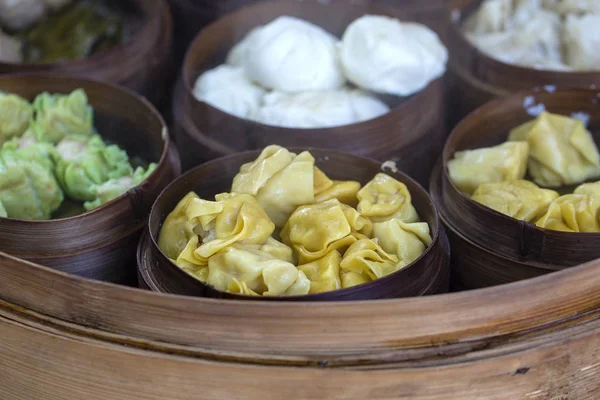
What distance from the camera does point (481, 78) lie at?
299 centimetres

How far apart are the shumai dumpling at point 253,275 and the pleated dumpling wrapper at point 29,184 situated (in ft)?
2.63

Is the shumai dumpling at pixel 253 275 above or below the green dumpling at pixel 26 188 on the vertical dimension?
above

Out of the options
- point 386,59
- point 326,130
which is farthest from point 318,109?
point 386,59

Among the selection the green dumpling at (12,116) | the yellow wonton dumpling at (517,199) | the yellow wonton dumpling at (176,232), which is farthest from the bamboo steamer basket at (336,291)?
the green dumpling at (12,116)

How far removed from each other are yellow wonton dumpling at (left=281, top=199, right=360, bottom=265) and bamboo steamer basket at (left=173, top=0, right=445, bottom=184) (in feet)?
1.65

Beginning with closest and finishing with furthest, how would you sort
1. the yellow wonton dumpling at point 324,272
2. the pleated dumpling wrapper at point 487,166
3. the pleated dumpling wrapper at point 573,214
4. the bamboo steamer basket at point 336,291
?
the bamboo steamer basket at point 336,291 → the yellow wonton dumpling at point 324,272 → the pleated dumpling wrapper at point 573,214 → the pleated dumpling wrapper at point 487,166

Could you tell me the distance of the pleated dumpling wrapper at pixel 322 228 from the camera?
77.8 inches

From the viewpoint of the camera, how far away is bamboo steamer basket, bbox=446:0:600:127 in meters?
2.77

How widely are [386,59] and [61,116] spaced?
50.0 inches

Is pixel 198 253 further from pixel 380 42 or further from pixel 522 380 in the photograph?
pixel 380 42

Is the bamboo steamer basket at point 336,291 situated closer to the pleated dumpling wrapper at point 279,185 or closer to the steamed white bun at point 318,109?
the pleated dumpling wrapper at point 279,185

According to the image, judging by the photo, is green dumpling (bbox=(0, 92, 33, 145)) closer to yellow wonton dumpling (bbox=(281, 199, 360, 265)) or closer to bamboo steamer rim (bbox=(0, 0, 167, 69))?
bamboo steamer rim (bbox=(0, 0, 167, 69))

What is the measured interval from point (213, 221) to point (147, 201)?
1.20 ft

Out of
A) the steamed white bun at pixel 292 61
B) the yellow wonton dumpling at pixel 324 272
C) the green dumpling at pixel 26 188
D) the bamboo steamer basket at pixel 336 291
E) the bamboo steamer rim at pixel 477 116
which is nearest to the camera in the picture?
the bamboo steamer basket at pixel 336 291
